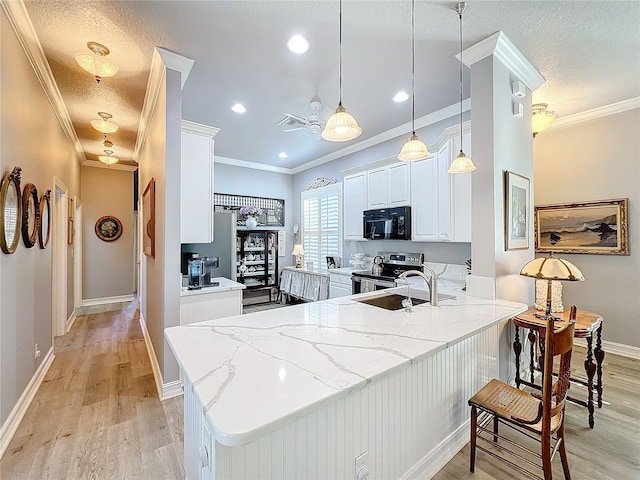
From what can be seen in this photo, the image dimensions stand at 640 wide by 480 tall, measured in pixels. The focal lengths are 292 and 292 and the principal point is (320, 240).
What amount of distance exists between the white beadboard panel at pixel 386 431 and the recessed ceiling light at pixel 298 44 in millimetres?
2454

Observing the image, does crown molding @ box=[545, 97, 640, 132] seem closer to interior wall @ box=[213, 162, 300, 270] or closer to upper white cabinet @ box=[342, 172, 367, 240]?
upper white cabinet @ box=[342, 172, 367, 240]

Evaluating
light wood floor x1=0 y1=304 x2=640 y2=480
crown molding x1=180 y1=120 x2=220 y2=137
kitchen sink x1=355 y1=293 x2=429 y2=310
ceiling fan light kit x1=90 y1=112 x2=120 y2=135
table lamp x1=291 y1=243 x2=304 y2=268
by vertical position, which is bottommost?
light wood floor x1=0 y1=304 x2=640 y2=480

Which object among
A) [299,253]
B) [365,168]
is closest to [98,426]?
[365,168]

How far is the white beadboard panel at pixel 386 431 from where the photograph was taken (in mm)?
1141

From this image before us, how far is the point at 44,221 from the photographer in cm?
299

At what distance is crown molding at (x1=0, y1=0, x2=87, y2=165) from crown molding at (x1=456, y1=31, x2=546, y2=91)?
329 cm

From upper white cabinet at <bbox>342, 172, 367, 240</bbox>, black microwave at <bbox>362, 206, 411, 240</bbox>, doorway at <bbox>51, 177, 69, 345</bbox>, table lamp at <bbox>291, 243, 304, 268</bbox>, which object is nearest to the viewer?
black microwave at <bbox>362, 206, 411, 240</bbox>

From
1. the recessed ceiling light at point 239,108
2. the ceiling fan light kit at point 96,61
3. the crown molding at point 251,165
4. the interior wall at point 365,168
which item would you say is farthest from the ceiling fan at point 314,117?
the crown molding at point 251,165

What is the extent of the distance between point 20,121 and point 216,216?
2.18m

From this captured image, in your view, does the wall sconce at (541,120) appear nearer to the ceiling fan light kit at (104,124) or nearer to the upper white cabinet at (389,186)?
the upper white cabinet at (389,186)

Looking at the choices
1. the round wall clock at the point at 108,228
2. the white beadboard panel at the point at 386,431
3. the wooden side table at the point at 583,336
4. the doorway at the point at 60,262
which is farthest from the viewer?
the round wall clock at the point at 108,228

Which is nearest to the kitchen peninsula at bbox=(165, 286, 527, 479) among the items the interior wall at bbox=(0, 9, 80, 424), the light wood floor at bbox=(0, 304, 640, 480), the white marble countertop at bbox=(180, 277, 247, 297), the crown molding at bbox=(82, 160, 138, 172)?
the light wood floor at bbox=(0, 304, 640, 480)

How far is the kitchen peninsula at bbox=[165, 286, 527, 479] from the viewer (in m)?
1.00

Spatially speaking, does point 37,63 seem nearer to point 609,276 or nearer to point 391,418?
point 391,418
